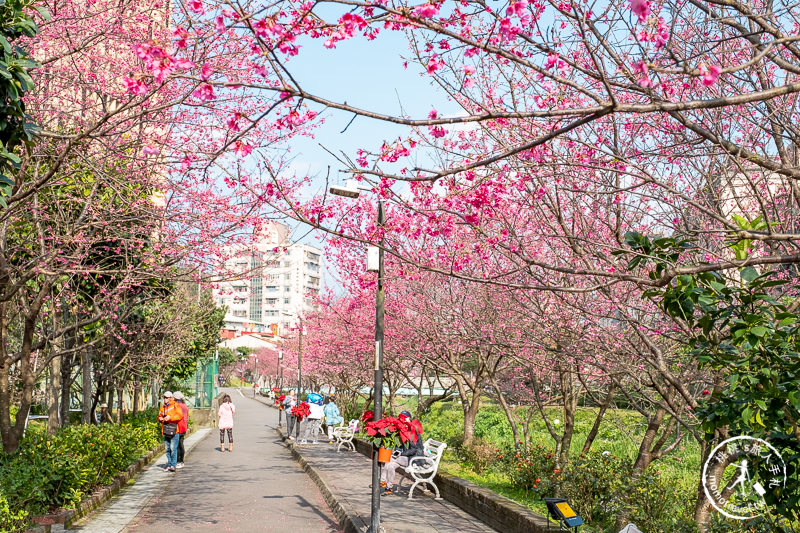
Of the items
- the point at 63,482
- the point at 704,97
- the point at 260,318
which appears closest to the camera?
the point at 704,97

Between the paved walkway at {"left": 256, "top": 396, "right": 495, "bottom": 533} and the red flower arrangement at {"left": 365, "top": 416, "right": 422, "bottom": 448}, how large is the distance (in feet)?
3.72

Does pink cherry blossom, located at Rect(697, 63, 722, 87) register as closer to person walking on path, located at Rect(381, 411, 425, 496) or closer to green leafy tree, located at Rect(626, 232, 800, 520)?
green leafy tree, located at Rect(626, 232, 800, 520)

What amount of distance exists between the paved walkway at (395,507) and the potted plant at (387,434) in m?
1.01

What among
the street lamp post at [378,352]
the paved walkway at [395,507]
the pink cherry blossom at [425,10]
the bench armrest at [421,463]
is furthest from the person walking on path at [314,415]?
the pink cherry blossom at [425,10]

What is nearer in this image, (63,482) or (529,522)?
(529,522)

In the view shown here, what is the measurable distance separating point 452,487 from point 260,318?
142497mm

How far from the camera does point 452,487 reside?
13539 millimetres

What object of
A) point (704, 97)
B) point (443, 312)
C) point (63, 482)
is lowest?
point (63, 482)

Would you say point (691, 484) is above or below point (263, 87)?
below

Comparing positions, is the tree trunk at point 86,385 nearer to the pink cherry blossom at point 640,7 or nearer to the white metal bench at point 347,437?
the white metal bench at point 347,437

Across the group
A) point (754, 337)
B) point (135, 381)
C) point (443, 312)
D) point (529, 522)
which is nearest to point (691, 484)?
point (443, 312)

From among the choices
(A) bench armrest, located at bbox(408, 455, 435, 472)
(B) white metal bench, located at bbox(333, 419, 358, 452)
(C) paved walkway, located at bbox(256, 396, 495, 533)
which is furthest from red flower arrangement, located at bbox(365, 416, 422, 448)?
(B) white metal bench, located at bbox(333, 419, 358, 452)

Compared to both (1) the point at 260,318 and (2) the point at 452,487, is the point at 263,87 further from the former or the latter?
(1) the point at 260,318

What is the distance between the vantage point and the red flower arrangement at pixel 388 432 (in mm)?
11570
